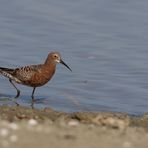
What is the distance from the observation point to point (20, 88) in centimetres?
1495

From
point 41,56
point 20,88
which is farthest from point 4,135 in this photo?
point 41,56

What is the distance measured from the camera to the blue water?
46.2 feet

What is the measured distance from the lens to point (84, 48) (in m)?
17.0

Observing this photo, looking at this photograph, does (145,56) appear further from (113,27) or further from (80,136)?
(80,136)

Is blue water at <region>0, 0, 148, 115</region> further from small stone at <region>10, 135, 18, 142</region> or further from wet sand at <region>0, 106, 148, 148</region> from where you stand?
small stone at <region>10, 135, 18, 142</region>

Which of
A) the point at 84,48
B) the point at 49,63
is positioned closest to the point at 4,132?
the point at 49,63

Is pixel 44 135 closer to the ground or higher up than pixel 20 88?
higher up

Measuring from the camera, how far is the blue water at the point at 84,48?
1409 cm

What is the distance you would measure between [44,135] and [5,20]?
1150 cm

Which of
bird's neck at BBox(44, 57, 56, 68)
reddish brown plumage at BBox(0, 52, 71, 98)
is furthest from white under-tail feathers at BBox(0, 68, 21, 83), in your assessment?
bird's neck at BBox(44, 57, 56, 68)

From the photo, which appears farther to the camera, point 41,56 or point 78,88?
point 41,56

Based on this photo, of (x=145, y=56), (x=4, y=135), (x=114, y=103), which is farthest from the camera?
(x=145, y=56)

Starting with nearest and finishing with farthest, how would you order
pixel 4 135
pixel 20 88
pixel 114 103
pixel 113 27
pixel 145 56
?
pixel 4 135, pixel 114 103, pixel 20 88, pixel 145 56, pixel 113 27

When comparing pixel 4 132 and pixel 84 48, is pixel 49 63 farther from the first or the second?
pixel 4 132
